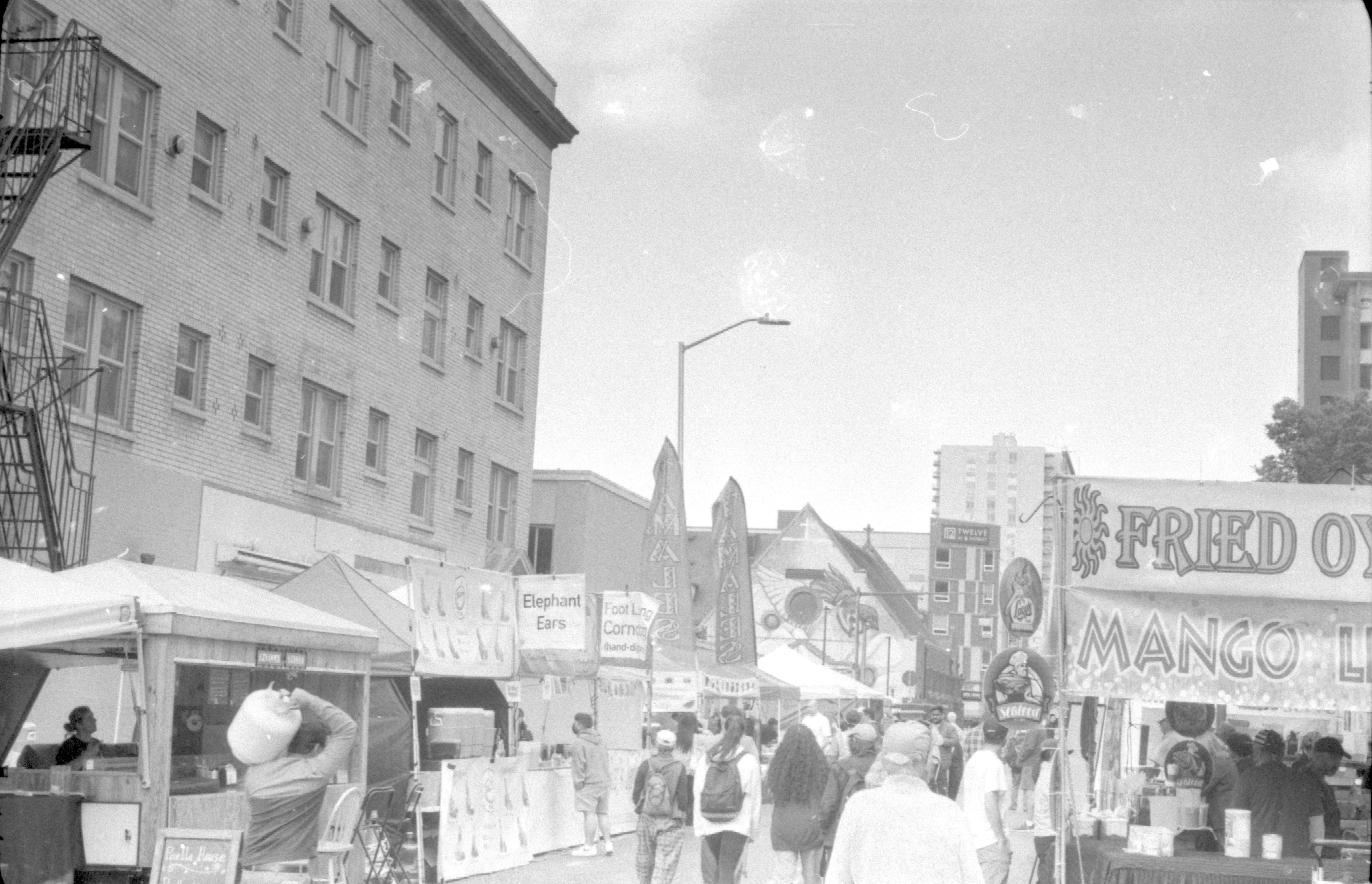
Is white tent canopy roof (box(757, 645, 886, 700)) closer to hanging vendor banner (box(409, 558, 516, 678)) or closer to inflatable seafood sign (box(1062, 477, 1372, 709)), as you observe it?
hanging vendor banner (box(409, 558, 516, 678))

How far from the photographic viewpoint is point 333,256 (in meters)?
27.0

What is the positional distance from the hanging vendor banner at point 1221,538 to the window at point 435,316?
842 inches

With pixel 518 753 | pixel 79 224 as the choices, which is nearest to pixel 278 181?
pixel 79 224

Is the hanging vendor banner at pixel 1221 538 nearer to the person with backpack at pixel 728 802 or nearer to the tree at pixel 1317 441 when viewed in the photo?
the person with backpack at pixel 728 802

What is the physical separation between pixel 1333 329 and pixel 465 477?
8116 centimetres

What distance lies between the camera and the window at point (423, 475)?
30.2 metres

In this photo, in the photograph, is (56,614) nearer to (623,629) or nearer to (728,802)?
(728,802)

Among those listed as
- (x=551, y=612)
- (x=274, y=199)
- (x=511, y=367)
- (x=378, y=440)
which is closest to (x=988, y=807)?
(x=551, y=612)

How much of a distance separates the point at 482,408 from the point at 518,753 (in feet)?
48.0

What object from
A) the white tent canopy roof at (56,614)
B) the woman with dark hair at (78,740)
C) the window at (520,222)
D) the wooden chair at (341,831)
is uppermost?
the window at (520,222)

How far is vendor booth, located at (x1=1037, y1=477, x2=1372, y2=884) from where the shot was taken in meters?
10.5

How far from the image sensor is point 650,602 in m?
21.2

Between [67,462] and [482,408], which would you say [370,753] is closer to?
[67,462]

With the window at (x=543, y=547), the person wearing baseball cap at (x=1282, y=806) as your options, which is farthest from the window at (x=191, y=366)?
the window at (x=543, y=547)
